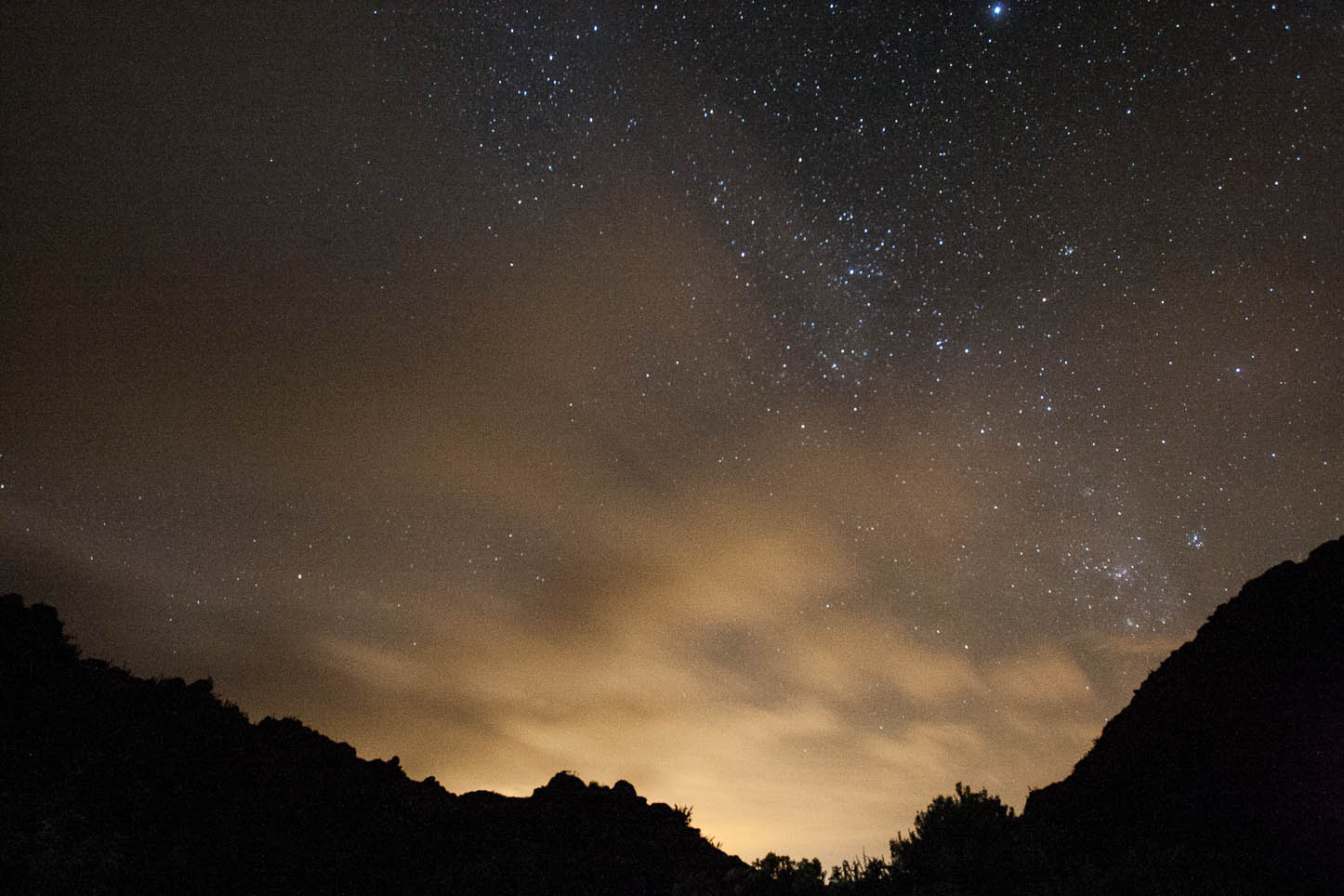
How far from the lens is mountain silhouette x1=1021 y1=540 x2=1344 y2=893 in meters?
8.66

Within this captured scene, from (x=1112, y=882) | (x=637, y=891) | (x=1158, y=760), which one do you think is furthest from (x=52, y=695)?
(x=1158, y=760)

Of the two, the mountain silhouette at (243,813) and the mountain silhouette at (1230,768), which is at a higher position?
the mountain silhouette at (1230,768)

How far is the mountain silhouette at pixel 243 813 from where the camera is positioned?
11.7 meters

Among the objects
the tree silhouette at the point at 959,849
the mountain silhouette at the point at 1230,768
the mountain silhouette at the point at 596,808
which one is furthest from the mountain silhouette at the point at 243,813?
the mountain silhouette at the point at 1230,768

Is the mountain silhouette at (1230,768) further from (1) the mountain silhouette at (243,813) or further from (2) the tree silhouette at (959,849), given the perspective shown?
(1) the mountain silhouette at (243,813)

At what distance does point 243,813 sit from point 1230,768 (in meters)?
17.3

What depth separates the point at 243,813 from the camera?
1430 cm

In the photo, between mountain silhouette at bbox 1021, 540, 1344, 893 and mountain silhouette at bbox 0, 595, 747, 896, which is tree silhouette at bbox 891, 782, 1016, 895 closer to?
mountain silhouette at bbox 1021, 540, 1344, 893

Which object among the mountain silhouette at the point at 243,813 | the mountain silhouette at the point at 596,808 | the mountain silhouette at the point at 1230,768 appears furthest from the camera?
the mountain silhouette at the point at 243,813

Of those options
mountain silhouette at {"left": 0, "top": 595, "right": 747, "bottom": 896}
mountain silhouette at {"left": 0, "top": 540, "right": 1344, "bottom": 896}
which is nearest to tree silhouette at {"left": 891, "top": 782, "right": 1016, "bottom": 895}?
mountain silhouette at {"left": 0, "top": 540, "right": 1344, "bottom": 896}

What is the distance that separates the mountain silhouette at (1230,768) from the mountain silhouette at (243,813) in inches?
238

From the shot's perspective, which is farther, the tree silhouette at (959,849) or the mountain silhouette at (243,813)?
the mountain silhouette at (243,813)

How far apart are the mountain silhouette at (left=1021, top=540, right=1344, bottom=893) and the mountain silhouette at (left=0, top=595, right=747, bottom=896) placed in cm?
606

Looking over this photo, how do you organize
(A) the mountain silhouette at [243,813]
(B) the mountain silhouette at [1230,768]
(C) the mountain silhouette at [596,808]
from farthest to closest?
(A) the mountain silhouette at [243,813]
(C) the mountain silhouette at [596,808]
(B) the mountain silhouette at [1230,768]
